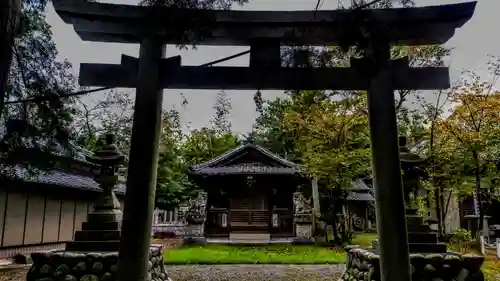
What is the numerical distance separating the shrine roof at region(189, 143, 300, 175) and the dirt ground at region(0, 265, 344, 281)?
7879mm

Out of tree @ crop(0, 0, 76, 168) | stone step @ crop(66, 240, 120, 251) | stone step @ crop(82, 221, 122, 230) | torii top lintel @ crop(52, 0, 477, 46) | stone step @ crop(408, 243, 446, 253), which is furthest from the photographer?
stone step @ crop(82, 221, 122, 230)

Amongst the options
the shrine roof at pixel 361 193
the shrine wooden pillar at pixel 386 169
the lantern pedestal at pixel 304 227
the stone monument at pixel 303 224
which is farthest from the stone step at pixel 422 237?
the shrine roof at pixel 361 193

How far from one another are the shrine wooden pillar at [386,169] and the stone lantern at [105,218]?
14.0 ft

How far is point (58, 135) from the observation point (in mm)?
5672

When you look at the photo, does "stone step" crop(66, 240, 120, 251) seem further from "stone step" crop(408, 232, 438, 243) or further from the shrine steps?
the shrine steps

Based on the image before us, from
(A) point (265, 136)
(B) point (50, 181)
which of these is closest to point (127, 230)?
(B) point (50, 181)

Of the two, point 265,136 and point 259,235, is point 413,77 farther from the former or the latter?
point 265,136

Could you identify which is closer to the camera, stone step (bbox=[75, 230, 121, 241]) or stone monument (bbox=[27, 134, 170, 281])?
stone monument (bbox=[27, 134, 170, 281])

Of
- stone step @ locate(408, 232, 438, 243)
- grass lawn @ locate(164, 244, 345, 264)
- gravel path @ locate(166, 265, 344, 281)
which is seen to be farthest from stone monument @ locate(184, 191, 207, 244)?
stone step @ locate(408, 232, 438, 243)

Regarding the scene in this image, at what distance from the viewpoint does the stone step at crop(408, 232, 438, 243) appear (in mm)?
6020

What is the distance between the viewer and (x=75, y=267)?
5.82m

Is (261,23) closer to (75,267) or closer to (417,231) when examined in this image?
(417,231)

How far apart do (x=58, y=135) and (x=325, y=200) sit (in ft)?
51.2

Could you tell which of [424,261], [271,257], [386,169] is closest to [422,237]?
[424,261]
